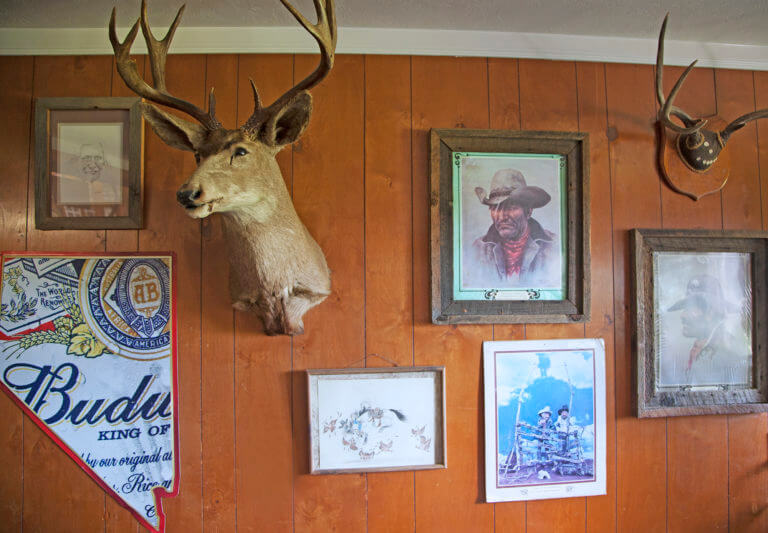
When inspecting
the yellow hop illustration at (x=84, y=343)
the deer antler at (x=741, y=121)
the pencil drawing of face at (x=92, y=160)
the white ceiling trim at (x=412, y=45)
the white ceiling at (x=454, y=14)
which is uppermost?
the white ceiling at (x=454, y=14)

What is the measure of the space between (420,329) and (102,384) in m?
1.14

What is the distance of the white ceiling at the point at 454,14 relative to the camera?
1.45 metres

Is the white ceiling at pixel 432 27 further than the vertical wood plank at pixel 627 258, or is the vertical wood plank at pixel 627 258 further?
the vertical wood plank at pixel 627 258

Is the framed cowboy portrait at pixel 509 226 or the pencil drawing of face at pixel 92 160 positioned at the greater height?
the pencil drawing of face at pixel 92 160

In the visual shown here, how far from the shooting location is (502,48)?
1597mm

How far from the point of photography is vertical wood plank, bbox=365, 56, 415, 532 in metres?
1.53

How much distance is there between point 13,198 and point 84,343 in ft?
1.92

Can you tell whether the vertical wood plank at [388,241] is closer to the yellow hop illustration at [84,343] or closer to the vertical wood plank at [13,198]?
the yellow hop illustration at [84,343]

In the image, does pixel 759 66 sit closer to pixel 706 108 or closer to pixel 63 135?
pixel 706 108

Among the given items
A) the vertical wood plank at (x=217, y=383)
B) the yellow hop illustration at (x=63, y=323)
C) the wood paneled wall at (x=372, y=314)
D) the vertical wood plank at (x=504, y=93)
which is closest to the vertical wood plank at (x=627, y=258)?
the wood paneled wall at (x=372, y=314)

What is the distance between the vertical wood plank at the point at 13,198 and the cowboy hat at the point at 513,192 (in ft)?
5.46

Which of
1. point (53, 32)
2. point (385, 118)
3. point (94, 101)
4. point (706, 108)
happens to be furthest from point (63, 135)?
point (706, 108)

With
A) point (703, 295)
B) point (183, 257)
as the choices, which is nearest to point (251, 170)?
point (183, 257)

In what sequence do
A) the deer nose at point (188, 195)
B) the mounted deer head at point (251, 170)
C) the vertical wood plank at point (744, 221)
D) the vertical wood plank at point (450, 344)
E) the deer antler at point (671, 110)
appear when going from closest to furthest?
1. the deer nose at point (188, 195)
2. the mounted deer head at point (251, 170)
3. the deer antler at point (671, 110)
4. the vertical wood plank at point (450, 344)
5. the vertical wood plank at point (744, 221)
